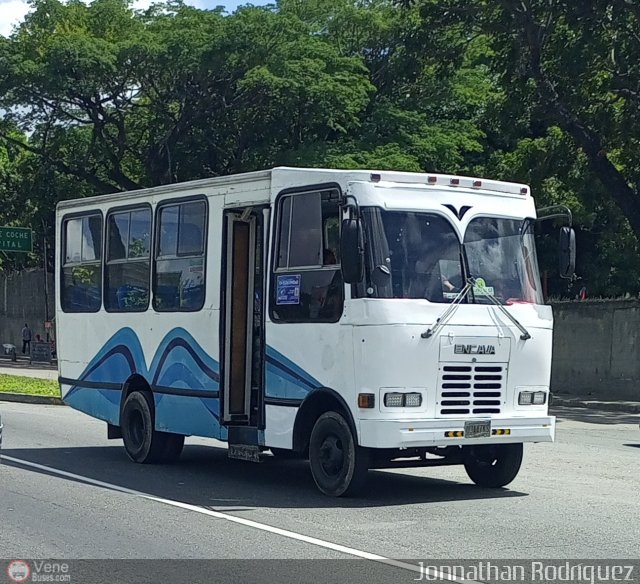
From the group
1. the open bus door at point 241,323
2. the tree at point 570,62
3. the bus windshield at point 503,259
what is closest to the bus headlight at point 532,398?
the bus windshield at point 503,259

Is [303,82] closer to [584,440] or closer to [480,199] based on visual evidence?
[584,440]

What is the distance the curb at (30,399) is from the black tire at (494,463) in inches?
550

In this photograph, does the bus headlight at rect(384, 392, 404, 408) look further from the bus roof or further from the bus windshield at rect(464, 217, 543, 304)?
the bus roof

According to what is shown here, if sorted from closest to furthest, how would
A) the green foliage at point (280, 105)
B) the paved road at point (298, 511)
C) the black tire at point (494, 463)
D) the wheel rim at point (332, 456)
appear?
1. the paved road at point (298, 511)
2. the wheel rim at point (332, 456)
3. the black tire at point (494, 463)
4. the green foliage at point (280, 105)

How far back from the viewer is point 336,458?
35.9 feet

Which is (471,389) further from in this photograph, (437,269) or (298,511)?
(298,511)

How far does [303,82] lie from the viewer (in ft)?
117

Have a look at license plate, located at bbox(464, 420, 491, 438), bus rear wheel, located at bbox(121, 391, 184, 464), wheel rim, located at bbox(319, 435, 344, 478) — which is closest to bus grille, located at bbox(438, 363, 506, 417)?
license plate, located at bbox(464, 420, 491, 438)

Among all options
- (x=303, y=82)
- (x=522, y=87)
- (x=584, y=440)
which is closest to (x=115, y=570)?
(x=584, y=440)

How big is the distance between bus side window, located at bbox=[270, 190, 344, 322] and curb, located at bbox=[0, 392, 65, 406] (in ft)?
44.9

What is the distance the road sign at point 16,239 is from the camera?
42.3 metres

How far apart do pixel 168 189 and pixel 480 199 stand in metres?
4.00

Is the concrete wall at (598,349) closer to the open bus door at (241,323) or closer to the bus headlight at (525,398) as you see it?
the bus headlight at (525,398)

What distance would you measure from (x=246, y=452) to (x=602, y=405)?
15.9m
